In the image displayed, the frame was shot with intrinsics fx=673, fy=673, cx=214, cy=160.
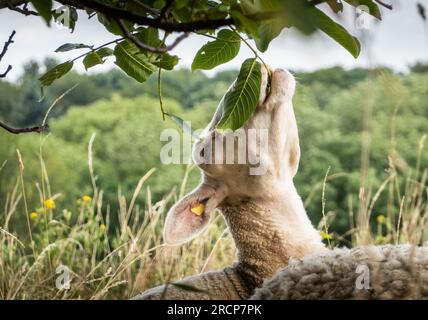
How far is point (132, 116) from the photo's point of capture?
37156 millimetres

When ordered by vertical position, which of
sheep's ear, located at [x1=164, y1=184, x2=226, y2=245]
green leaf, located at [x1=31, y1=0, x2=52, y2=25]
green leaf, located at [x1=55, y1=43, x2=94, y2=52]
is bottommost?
sheep's ear, located at [x1=164, y1=184, x2=226, y2=245]

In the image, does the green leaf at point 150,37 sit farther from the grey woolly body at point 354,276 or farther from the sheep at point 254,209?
the sheep at point 254,209

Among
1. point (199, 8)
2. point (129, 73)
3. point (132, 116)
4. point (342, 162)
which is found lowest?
point (342, 162)

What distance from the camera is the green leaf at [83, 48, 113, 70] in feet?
6.58

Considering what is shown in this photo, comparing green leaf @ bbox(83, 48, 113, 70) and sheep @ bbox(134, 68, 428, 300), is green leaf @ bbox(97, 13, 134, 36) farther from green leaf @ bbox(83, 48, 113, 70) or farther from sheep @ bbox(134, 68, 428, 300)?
sheep @ bbox(134, 68, 428, 300)

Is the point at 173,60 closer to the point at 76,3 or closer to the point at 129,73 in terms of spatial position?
the point at 129,73

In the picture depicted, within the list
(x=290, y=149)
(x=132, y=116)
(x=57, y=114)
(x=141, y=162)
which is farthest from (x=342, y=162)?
(x=290, y=149)

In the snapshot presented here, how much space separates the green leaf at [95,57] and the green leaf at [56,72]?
0.16ft

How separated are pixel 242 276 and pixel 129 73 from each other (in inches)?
52.6

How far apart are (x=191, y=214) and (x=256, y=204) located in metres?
0.31

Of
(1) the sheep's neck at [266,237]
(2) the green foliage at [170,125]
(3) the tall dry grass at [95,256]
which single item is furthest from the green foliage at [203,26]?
(2) the green foliage at [170,125]

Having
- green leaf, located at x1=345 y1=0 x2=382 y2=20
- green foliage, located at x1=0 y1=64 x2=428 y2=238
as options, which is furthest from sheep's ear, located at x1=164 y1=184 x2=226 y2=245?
green foliage, located at x1=0 y1=64 x2=428 y2=238

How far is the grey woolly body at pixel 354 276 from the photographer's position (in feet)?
5.93

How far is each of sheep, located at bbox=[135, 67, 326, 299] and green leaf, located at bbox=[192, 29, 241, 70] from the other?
35.6 inches
